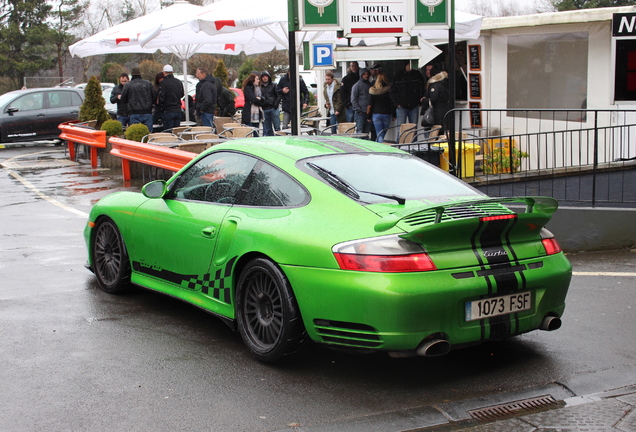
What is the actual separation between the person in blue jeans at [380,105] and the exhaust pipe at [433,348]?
1181cm

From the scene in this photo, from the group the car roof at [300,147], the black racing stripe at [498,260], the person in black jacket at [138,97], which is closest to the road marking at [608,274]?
the car roof at [300,147]

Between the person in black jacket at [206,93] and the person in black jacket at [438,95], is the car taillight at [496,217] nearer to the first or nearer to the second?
the person in black jacket at [438,95]

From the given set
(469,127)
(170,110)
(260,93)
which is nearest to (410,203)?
(469,127)

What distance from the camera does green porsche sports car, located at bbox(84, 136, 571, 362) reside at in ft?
14.8

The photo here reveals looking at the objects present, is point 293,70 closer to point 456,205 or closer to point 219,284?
point 219,284

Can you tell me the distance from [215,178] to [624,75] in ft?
19.8

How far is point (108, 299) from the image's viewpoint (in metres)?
6.77

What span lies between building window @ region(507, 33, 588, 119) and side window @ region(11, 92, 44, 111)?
14.8 metres

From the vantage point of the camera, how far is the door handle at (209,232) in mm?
5488

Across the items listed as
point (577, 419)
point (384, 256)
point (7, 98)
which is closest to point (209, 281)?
point (384, 256)

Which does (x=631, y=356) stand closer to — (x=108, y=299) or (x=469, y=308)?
(x=469, y=308)

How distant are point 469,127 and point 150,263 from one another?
10974 mm

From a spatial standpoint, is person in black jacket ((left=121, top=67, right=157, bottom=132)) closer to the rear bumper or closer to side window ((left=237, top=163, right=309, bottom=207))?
side window ((left=237, top=163, right=309, bottom=207))

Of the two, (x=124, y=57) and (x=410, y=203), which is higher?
(x=124, y=57)
